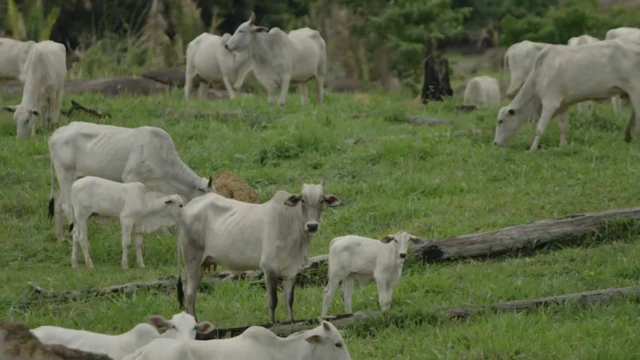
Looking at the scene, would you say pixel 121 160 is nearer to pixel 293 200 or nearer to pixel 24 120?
pixel 293 200

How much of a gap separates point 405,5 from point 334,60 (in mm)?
4508

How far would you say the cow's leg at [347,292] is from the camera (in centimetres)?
886

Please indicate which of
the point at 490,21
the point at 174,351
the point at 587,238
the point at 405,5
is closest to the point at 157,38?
the point at 405,5

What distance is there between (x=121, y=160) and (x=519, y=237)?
12.0 feet

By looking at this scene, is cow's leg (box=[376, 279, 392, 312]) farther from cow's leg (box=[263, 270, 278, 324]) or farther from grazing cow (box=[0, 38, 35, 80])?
grazing cow (box=[0, 38, 35, 80])

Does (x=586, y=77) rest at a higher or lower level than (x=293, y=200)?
lower

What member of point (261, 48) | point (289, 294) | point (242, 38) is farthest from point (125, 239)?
point (261, 48)

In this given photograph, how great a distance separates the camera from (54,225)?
11.9 metres

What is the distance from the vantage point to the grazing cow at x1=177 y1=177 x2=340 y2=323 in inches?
336

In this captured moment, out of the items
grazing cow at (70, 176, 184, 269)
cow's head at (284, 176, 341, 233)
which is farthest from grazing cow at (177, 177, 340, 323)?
grazing cow at (70, 176, 184, 269)

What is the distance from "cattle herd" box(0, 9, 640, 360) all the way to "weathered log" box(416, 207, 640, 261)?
1.49ft

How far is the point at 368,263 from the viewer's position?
8.81m

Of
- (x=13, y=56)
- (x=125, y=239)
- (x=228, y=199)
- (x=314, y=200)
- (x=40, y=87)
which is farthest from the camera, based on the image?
(x=13, y=56)

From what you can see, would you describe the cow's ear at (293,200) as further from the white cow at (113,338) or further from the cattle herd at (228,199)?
the white cow at (113,338)
